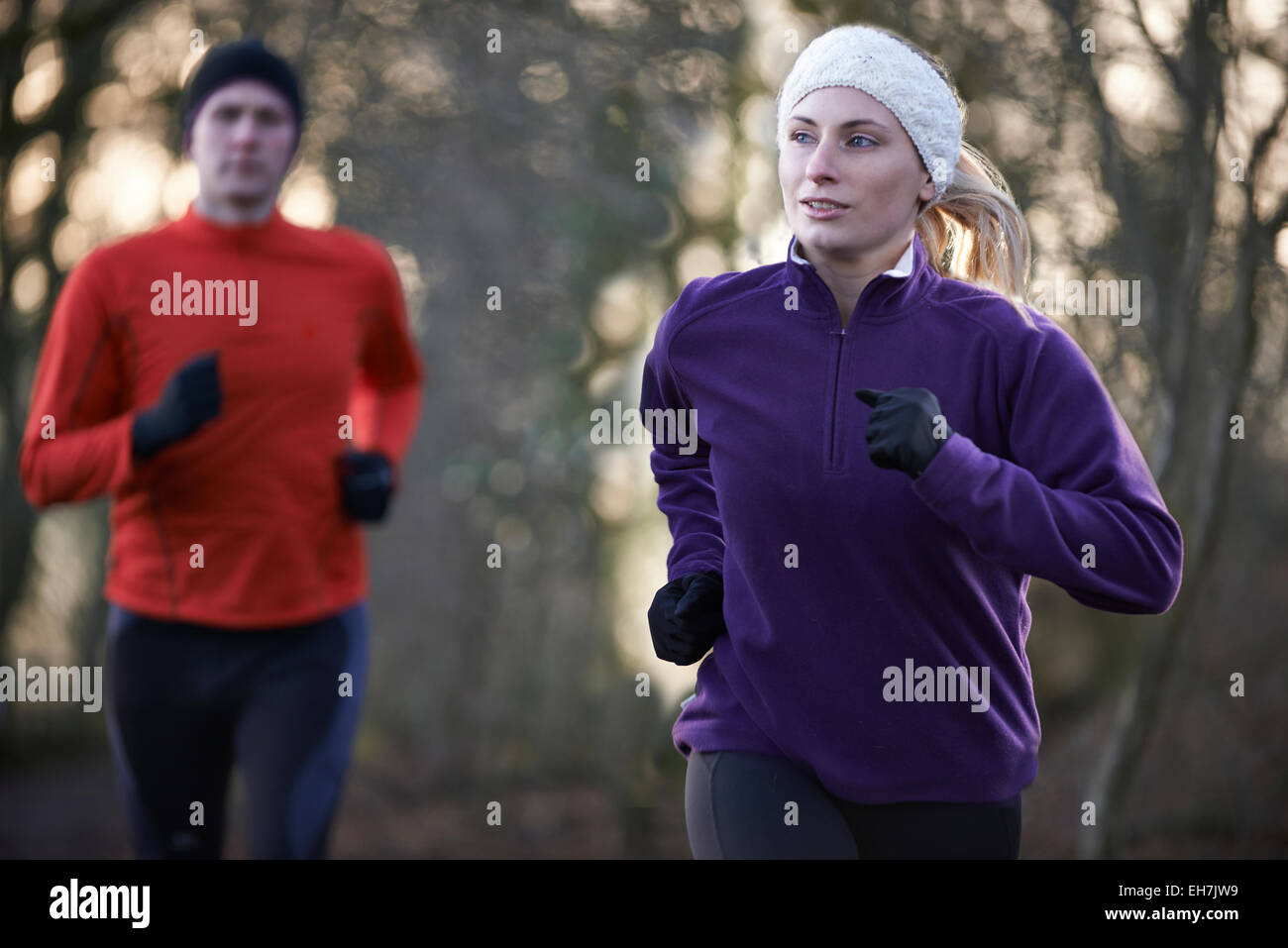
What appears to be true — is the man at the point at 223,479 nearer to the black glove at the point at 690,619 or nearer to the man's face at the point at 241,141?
the man's face at the point at 241,141

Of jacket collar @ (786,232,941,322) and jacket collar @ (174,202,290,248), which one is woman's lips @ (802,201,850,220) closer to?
jacket collar @ (786,232,941,322)

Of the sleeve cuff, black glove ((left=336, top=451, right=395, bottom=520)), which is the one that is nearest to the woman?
the sleeve cuff

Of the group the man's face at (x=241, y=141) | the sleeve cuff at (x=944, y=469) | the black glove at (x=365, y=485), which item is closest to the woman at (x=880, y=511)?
the sleeve cuff at (x=944, y=469)

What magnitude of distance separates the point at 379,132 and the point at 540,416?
209cm

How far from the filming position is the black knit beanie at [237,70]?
10.5 feet

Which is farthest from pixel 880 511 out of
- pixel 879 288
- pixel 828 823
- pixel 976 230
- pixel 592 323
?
pixel 592 323

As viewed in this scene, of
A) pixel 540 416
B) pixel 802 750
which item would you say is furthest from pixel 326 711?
pixel 540 416

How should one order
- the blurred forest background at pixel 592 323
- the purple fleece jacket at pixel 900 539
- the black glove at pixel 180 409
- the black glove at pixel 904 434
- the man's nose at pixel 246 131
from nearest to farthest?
the black glove at pixel 904 434
the purple fleece jacket at pixel 900 539
the black glove at pixel 180 409
the man's nose at pixel 246 131
the blurred forest background at pixel 592 323

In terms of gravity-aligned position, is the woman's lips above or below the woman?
above

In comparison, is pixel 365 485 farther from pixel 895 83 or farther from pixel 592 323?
pixel 592 323

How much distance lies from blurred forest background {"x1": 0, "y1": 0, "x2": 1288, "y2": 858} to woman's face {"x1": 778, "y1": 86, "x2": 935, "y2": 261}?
88.2 inches

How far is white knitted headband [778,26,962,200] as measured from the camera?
2.14 metres

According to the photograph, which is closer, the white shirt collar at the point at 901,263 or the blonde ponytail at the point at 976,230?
the white shirt collar at the point at 901,263

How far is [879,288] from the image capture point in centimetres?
210
